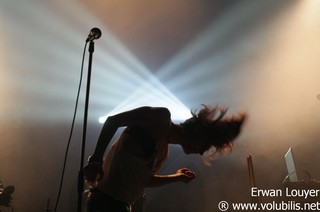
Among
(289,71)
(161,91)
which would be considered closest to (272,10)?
(289,71)

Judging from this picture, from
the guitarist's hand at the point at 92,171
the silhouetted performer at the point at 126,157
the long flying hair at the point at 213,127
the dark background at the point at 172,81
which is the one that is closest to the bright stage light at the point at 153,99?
the dark background at the point at 172,81

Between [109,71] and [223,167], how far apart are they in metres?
1.68

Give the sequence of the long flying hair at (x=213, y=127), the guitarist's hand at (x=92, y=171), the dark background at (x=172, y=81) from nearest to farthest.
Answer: the guitarist's hand at (x=92, y=171), the long flying hair at (x=213, y=127), the dark background at (x=172, y=81)

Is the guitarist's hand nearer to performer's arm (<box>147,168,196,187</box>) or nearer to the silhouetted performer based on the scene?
the silhouetted performer

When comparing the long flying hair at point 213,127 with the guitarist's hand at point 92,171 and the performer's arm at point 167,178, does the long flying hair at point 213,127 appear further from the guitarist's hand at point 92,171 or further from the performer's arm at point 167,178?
the guitarist's hand at point 92,171

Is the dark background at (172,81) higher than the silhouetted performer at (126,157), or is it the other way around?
the dark background at (172,81)

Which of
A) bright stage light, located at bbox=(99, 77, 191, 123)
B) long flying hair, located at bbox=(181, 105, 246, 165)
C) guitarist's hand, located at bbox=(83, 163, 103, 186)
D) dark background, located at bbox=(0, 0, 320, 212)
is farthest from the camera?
bright stage light, located at bbox=(99, 77, 191, 123)

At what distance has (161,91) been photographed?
3506 millimetres

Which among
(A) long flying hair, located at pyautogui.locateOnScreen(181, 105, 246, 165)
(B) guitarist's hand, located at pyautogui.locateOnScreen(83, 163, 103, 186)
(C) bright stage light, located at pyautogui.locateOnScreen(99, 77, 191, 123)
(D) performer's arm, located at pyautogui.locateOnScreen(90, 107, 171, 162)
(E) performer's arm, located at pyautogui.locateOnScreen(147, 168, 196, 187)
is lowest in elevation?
(B) guitarist's hand, located at pyautogui.locateOnScreen(83, 163, 103, 186)

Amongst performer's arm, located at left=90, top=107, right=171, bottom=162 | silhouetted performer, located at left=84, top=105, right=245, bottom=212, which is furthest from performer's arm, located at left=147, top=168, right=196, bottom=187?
performer's arm, located at left=90, top=107, right=171, bottom=162

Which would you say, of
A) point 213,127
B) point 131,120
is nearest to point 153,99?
point 213,127

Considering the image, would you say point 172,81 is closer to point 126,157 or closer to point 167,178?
point 167,178

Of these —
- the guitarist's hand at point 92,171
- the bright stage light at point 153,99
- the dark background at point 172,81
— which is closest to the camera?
the guitarist's hand at point 92,171

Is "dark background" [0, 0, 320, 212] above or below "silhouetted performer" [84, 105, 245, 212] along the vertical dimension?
above
